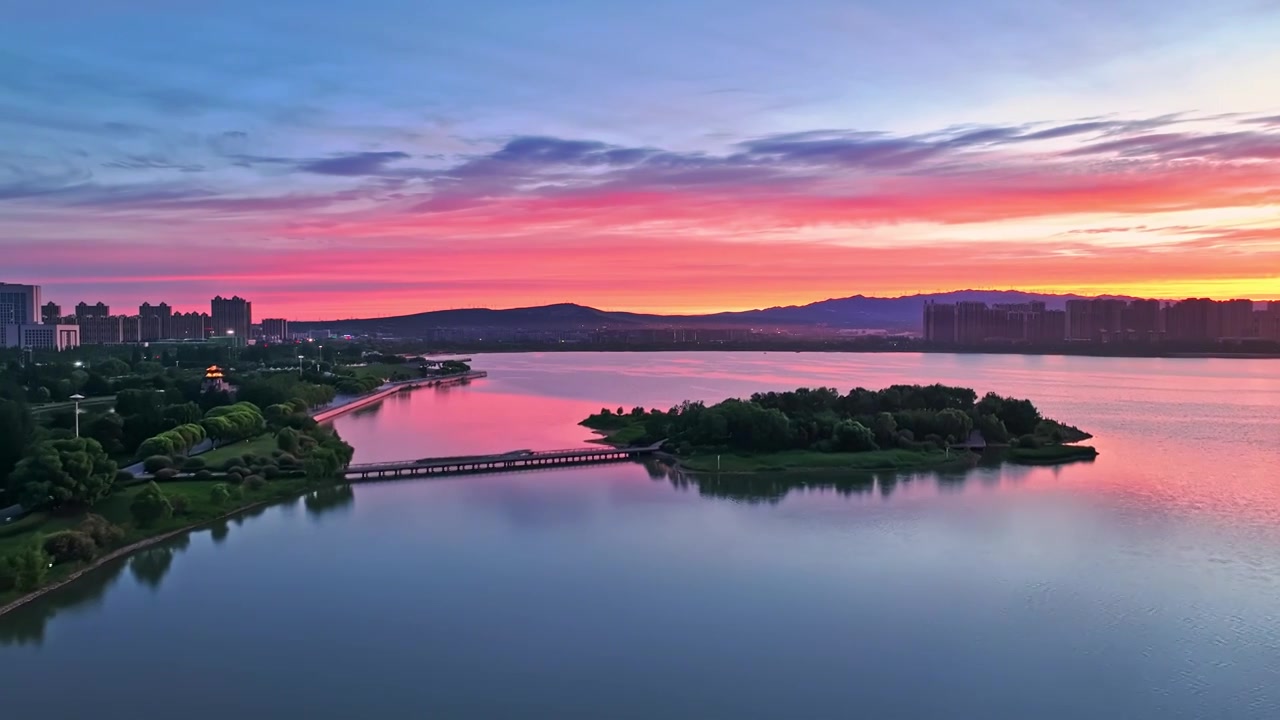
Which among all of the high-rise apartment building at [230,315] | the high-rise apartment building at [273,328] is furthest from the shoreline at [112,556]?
the high-rise apartment building at [273,328]

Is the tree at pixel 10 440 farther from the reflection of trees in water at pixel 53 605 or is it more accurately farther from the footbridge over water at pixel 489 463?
the footbridge over water at pixel 489 463

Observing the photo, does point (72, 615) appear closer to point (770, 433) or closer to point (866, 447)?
point (770, 433)

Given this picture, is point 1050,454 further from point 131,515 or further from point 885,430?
point 131,515

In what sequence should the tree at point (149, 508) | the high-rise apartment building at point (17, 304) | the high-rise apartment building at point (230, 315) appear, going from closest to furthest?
the tree at point (149, 508) < the high-rise apartment building at point (17, 304) < the high-rise apartment building at point (230, 315)

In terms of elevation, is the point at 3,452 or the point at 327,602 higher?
the point at 3,452

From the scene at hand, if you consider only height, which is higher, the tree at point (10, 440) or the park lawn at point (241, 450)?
the tree at point (10, 440)

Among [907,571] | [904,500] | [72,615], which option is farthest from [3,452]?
[904,500]

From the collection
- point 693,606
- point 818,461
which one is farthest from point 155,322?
point 693,606
